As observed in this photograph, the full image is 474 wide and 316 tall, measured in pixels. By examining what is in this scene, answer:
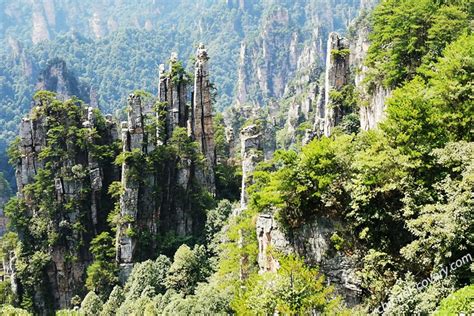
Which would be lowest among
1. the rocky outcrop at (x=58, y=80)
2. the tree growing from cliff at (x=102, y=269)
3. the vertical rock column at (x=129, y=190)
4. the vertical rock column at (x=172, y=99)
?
the tree growing from cliff at (x=102, y=269)

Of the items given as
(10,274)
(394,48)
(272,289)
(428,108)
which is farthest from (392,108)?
(10,274)

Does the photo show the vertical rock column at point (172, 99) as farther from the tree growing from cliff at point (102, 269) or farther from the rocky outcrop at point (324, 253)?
the rocky outcrop at point (324, 253)

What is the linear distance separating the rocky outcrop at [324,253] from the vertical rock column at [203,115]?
27640 millimetres

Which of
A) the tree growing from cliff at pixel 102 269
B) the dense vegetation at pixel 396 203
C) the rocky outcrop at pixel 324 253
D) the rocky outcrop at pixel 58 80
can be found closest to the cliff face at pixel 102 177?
the tree growing from cliff at pixel 102 269

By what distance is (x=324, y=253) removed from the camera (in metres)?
19.5

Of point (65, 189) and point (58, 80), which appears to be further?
point (58, 80)

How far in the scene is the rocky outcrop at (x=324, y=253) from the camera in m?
19.1

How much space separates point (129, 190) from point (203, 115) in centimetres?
961

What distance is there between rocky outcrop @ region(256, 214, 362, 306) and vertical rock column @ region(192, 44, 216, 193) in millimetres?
27640

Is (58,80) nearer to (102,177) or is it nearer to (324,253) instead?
(102,177)

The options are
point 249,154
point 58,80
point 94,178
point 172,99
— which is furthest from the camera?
point 58,80

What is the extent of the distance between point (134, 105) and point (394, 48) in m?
23.8

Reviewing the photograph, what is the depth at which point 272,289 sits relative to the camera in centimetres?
1859

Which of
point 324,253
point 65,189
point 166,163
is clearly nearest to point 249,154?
point 166,163
